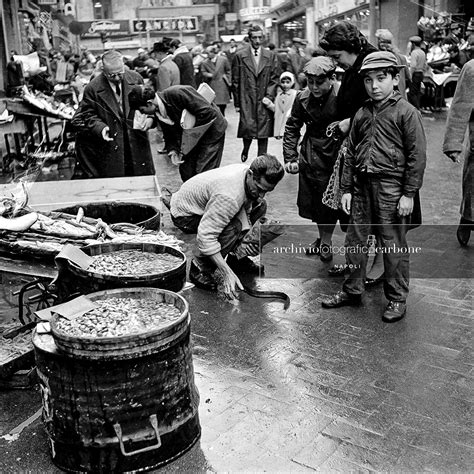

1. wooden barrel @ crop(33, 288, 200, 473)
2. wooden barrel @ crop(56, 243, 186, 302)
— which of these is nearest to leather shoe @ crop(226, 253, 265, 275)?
wooden barrel @ crop(56, 243, 186, 302)

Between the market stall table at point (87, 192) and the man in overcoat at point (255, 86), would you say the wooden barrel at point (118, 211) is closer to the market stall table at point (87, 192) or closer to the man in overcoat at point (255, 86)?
the market stall table at point (87, 192)

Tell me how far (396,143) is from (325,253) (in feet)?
6.16

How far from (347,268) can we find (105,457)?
2692mm

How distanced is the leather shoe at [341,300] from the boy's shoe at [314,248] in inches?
49.6

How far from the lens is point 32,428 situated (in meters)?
3.62

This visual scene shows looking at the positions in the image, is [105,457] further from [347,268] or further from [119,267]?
[347,268]

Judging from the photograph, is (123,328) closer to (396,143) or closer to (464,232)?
(396,143)

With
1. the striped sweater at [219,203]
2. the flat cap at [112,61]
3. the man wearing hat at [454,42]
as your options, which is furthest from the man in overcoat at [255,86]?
the man wearing hat at [454,42]

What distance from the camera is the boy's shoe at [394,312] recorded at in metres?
4.91

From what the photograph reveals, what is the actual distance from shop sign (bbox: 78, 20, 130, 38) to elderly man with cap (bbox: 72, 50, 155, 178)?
47.1m

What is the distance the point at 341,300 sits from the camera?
5.24m

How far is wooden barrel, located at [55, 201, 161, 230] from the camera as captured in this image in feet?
18.5

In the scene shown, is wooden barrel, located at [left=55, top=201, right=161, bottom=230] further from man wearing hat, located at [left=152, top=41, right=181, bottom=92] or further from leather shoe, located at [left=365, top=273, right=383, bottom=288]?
man wearing hat, located at [left=152, top=41, right=181, bottom=92]

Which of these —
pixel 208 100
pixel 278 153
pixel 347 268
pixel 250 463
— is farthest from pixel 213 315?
pixel 278 153
